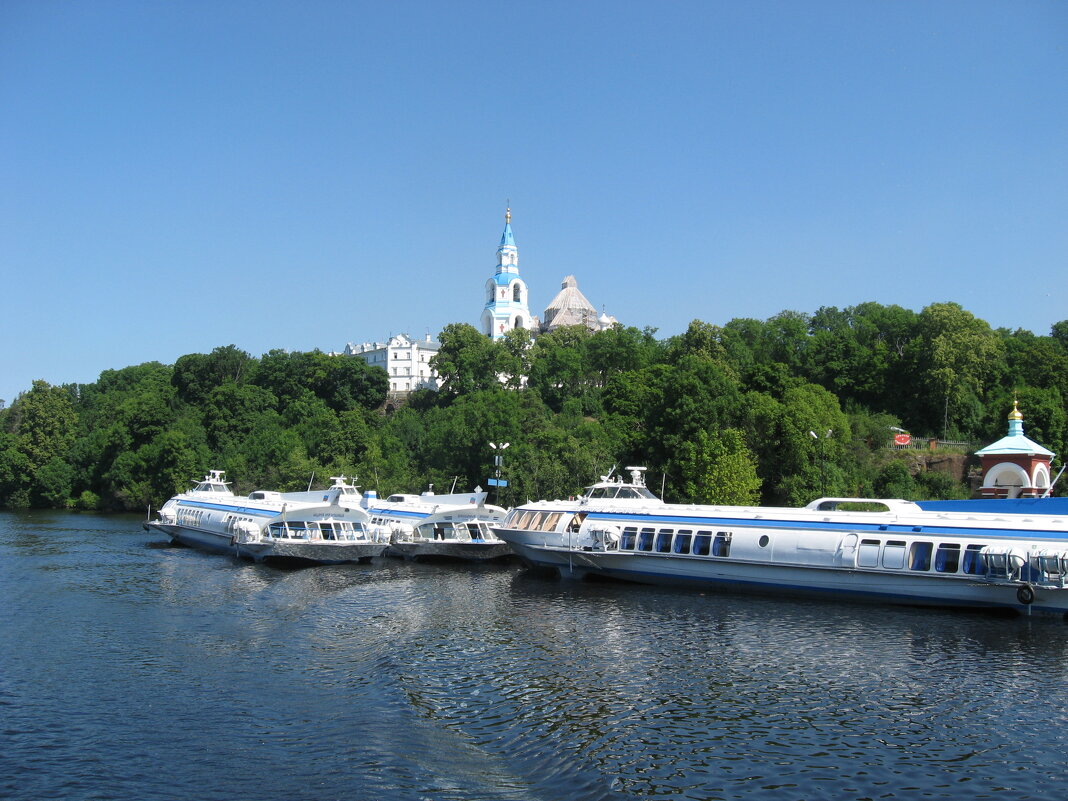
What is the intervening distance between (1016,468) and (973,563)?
25.9 metres

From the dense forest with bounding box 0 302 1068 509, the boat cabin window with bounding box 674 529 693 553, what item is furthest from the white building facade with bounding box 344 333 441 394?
the boat cabin window with bounding box 674 529 693 553

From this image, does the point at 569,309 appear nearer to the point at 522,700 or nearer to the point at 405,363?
the point at 405,363

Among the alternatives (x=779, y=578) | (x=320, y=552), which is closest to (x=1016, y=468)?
(x=779, y=578)

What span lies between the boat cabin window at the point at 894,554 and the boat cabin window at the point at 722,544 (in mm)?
7397

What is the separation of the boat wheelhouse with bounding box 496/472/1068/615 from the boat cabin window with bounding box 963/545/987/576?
42mm

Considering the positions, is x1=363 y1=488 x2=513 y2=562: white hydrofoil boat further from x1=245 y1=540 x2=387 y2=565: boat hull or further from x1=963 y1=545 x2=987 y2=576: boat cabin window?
A: x1=963 y1=545 x2=987 y2=576: boat cabin window

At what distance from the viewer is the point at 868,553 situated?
38500 millimetres

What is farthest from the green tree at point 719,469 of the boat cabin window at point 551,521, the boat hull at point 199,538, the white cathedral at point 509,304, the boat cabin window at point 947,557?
the white cathedral at point 509,304

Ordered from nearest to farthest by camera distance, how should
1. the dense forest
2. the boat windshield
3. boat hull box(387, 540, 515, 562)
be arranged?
1. the boat windshield
2. boat hull box(387, 540, 515, 562)
3. the dense forest

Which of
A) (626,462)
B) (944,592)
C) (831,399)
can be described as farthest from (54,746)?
(831,399)

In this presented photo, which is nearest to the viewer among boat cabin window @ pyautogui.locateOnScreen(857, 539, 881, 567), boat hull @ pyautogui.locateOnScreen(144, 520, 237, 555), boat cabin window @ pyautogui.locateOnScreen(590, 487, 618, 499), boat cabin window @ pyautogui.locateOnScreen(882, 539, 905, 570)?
boat cabin window @ pyautogui.locateOnScreen(882, 539, 905, 570)

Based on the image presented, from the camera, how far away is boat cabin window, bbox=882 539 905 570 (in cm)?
3769

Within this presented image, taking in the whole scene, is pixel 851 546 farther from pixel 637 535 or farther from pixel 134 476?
pixel 134 476


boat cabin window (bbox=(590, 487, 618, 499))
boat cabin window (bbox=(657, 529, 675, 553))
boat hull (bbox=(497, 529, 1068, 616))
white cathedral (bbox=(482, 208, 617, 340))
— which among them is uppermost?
white cathedral (bbox=(482, 208, 617, 340))
